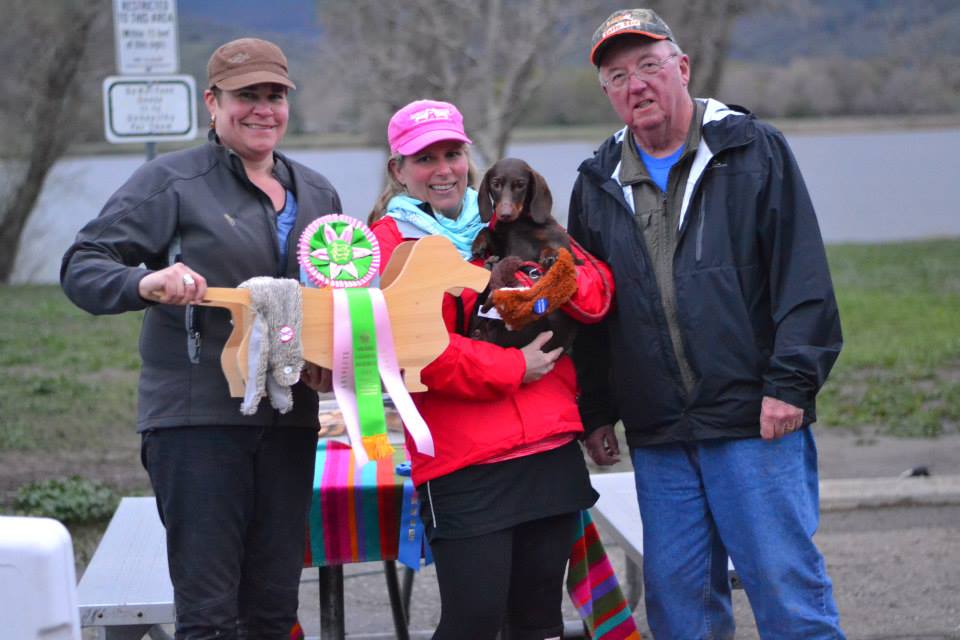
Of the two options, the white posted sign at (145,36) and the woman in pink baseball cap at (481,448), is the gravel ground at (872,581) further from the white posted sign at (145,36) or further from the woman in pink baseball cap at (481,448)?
Answer: the white posted sign at (145,36)

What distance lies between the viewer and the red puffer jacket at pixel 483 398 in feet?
10.3

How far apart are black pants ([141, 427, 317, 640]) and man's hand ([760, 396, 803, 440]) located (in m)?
1.28

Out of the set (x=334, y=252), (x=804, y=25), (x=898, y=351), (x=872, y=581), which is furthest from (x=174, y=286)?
(x=804, y=25)

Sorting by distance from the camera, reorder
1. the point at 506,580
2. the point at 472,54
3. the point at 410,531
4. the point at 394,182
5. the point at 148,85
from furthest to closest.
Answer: the point at 472,54, the point at 148,85, the point at 410,531, the point at 394,182, the point at 506,580

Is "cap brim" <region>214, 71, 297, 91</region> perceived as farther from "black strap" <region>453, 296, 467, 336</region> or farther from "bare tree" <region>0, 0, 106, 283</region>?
"bare tree" <region>0, 0, 106, 283</region>

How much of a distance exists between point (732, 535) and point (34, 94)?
15.8 m

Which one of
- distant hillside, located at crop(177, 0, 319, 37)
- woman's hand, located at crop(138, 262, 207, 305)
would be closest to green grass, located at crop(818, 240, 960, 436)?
woman's hand, located at crop(138, 262, 207, 305)

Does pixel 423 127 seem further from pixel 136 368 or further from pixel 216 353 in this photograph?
pixel 136 368

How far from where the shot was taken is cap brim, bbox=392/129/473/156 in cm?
328

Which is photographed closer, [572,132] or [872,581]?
[872,581]

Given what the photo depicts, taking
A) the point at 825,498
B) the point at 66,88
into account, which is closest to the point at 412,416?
the point at 825,498

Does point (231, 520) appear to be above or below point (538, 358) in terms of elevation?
below

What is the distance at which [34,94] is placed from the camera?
16891 millimetres

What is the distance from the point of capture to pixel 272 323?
2.92 m
